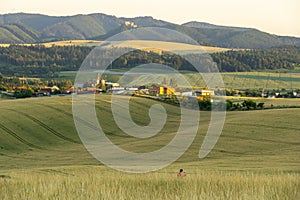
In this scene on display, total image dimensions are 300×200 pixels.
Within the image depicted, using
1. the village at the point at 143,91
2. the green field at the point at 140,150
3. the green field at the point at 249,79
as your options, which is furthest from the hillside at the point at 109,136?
the green field at the point at 249,79

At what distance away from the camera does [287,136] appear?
55.0 meters

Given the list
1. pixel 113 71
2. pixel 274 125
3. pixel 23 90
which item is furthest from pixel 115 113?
pixel 113 71

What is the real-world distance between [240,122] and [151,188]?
5634 centimetres

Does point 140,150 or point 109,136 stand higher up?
point 140,150

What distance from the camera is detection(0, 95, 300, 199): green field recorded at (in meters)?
10.7

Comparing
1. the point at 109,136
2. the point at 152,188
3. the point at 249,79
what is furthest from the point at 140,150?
the point at 249,79

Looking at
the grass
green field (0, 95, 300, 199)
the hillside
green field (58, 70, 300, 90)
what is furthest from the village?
the grass

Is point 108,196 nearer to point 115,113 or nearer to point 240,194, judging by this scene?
point 240,194

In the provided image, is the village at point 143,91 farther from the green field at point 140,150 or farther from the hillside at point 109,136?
the hillside at point 109,136

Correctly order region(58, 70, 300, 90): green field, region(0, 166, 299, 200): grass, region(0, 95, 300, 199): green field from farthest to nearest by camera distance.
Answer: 1. region(58, 70, 300, 90): green field
2. region(0, 95, 300, 199): green field
3. region(0, 166, 299, 200): grass

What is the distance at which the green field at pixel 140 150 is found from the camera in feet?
35.1

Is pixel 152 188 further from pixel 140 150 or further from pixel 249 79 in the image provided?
pixel 249 79

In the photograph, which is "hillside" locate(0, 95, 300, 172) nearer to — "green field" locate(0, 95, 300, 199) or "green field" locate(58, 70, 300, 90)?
"green field" locate(0, 95, 300, 199)

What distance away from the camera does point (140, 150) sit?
48594 mm
